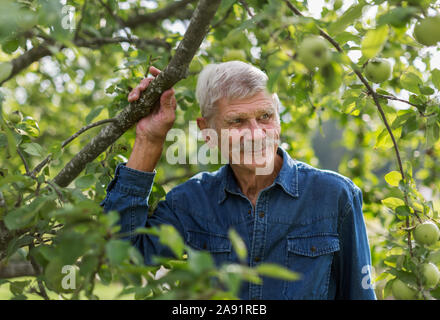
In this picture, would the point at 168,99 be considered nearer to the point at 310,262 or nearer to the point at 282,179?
the point at 282,179

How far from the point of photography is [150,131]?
1.67m

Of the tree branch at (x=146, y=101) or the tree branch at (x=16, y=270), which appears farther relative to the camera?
the tree branch at (x=16, y=270)

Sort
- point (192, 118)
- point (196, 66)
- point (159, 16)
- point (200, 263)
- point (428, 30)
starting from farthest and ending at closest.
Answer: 1. point (159, 16)
2. point (192, 118)
3. point (196, 66)
4. point (428, 30)
5. point (200, 263)

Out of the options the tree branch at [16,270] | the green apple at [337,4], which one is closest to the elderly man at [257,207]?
the green apple at [337,4]

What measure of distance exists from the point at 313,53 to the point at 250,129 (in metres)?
0.76

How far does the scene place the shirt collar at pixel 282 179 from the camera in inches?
67.1

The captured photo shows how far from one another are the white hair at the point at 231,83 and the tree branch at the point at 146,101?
23 centimetres

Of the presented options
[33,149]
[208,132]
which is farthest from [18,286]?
[208,132]

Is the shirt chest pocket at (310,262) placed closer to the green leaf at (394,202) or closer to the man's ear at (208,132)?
the green leaf at (394,202)

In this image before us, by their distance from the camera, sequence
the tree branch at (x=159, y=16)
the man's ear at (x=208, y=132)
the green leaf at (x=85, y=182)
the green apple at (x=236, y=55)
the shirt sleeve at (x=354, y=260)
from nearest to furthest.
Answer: the green leaf at (x=85, y=182), the shirt sleeve at (x=354, y=260), the man's ear at (x=208, y=132), the green apple at (x=236, y=55), the tree branch at (x=159, y=16)

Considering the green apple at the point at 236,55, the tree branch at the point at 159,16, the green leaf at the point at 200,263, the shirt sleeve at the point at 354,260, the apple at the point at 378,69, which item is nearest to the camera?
the green leaf at the point at 200,263
